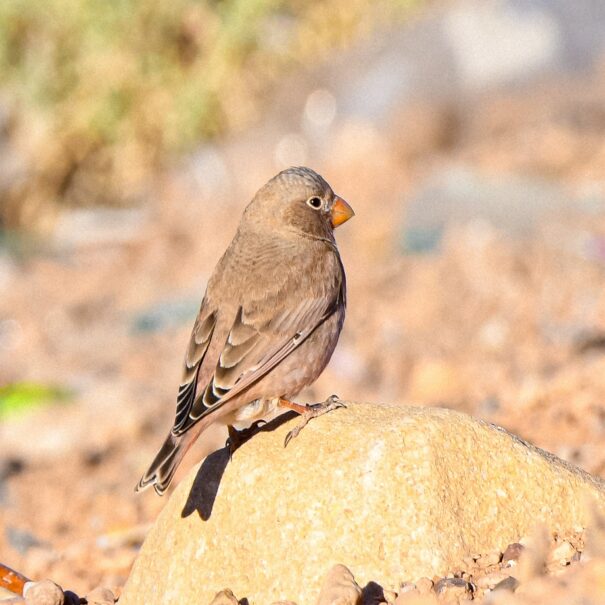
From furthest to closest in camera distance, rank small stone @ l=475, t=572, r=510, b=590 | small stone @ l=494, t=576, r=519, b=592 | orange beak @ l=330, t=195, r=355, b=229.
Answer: orange beak @ l=330, t=195, r=355, b=229 < small stone @ l=475, t=572, r=510, b=590 < small stone @ l=494, t=576, r=519, b=592

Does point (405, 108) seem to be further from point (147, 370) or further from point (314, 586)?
point (314, 586)

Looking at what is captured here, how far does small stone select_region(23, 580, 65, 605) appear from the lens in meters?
3.78

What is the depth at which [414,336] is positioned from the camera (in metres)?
7.86

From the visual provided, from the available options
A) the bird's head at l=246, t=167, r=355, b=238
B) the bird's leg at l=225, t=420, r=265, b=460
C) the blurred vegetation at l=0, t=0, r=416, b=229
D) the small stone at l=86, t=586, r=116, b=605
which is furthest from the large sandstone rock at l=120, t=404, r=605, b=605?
the blurred vegetation at l=0, t=0, r=416, b=229

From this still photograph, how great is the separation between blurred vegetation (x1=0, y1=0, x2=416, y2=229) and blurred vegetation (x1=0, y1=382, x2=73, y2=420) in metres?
5.26

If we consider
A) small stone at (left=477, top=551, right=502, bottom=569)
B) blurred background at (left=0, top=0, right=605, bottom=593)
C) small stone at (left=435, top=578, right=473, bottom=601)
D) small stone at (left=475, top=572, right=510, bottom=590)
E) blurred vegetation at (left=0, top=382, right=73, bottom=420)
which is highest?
blurred background at (left=0, top=0, right=605, bottom=593)

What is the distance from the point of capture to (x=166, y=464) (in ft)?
12.6

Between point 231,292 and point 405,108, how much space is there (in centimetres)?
696

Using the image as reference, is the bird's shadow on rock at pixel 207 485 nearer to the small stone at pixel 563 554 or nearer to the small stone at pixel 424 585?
the small stone at pixel 424 585

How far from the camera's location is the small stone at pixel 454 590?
3.29 meters

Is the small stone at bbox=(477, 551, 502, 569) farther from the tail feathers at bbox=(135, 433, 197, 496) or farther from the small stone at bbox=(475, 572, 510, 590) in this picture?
the tail feathers at bbox=(135, 433, 197, 496)

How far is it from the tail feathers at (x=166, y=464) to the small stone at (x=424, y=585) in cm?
87

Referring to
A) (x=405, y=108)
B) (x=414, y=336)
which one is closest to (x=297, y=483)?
(x=414, y=336)

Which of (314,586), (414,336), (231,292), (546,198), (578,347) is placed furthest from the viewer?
(546,198)
